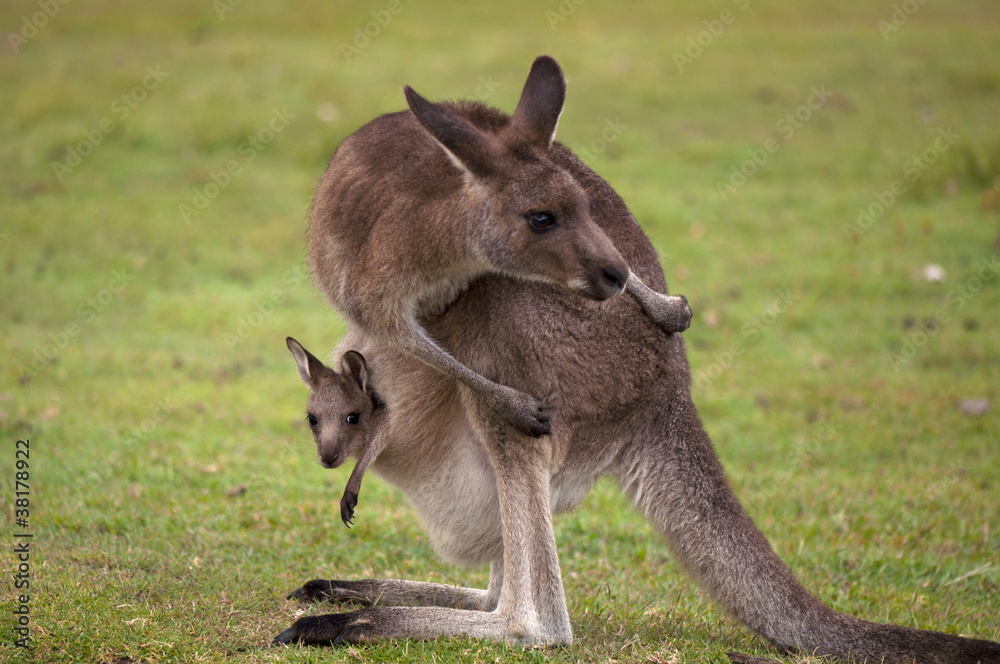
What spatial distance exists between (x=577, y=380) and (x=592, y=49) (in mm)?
12398

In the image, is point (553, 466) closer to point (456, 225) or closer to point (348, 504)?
point (348, 504)

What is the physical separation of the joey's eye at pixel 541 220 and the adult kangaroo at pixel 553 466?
41 cm

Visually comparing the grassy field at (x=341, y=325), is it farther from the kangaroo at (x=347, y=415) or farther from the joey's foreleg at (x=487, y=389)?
the joey's foreleg at (x=487, y=389)

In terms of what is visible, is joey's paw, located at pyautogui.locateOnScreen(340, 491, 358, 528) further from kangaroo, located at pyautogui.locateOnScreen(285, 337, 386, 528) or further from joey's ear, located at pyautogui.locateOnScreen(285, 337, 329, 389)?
joey's ear, located at pyautogui.locateOnScreen(285, 337, 329, 389)

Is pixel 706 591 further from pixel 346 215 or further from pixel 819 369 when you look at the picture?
pixel 819 369

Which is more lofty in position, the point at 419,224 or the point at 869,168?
the point at 869,168

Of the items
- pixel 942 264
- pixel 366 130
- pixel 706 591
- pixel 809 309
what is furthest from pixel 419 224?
pixel 942 264

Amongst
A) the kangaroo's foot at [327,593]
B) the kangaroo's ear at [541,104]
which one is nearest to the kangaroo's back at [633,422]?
the kangaroo's ear at [541,104]

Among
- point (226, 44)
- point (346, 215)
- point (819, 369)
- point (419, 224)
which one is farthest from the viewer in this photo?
point (226, 44)

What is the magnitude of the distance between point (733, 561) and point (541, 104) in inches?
75.7

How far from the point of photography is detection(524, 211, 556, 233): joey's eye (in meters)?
3.66

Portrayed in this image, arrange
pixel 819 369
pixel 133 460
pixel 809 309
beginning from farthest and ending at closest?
1. pixel 809 309
2. pixel 819 369
3. pixel 133 460

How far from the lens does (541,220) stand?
144 inches

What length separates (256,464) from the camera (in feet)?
21.6
